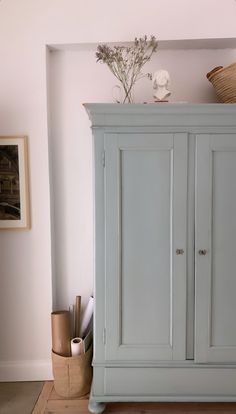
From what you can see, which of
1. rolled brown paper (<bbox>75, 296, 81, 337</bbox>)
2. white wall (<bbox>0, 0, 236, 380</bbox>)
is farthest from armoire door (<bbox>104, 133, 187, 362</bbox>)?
white wall (<bbox>0, 0, 236, 380</bbox>)

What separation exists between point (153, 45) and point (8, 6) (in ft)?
3.17

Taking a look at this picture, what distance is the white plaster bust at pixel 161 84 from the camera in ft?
6.77

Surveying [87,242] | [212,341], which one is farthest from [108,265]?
[212,341]

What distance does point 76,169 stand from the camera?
2.40m

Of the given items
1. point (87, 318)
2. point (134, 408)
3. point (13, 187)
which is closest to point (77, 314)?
point (87, 318)

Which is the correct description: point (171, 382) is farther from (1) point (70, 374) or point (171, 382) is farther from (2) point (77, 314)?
(2) point (77, 314)

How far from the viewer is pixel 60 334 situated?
2219 millimetres

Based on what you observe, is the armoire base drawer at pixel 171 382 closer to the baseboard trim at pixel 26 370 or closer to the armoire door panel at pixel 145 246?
the armoire door panel at pixel 145 246

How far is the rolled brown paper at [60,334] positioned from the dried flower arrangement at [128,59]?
57.1 inches

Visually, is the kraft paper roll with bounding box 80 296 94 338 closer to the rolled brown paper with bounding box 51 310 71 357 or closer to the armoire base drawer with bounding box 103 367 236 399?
the rolled brown paper with bounding box 51 310 71 357

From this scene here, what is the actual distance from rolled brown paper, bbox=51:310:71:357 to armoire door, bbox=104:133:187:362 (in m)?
0.38

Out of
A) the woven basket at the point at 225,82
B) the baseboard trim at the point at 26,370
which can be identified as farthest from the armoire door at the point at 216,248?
the baseboard trim at the point at 26,370

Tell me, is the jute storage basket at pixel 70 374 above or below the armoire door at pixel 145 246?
below

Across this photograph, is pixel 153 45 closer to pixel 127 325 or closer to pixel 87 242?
pixel 87 242
